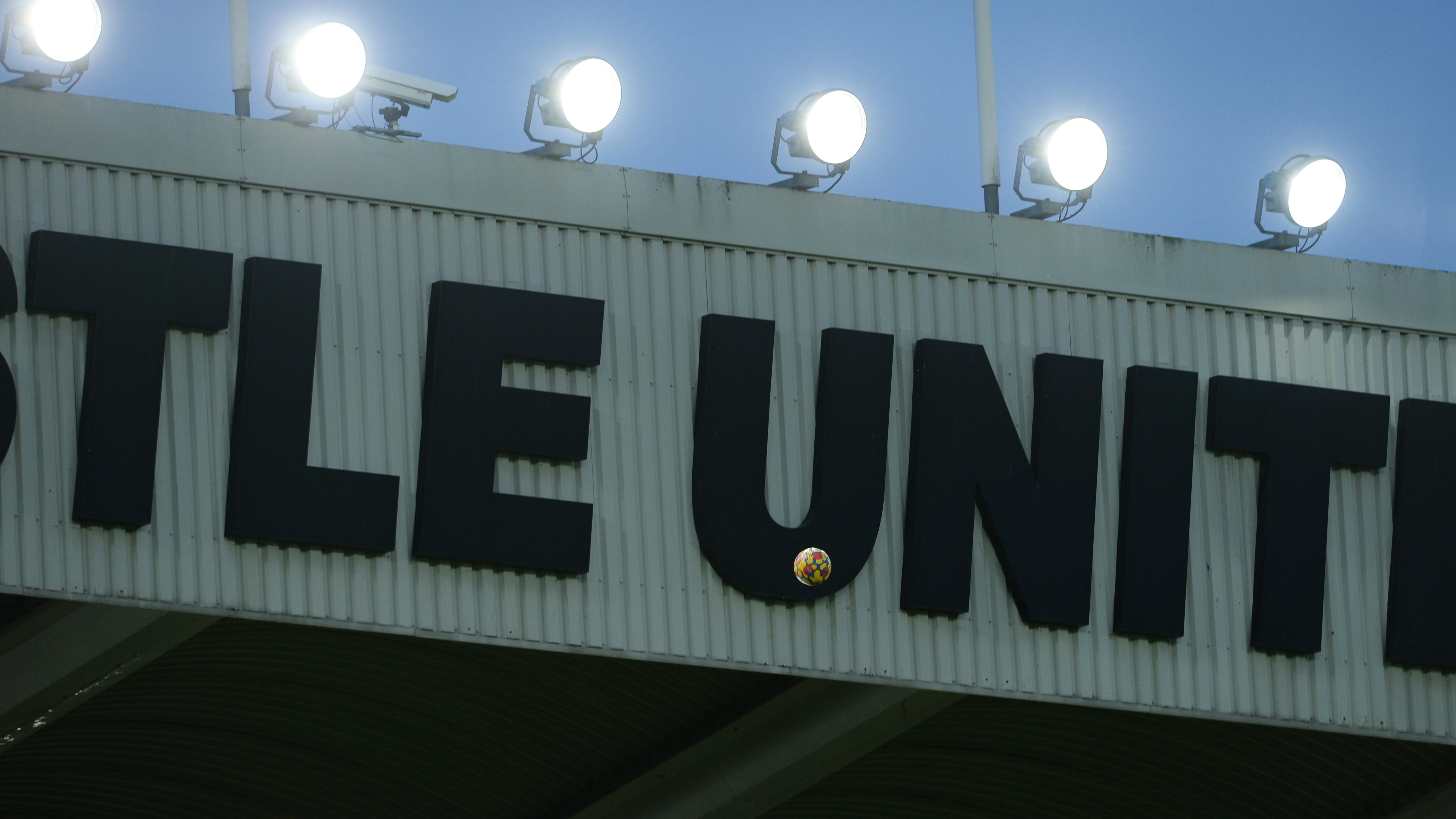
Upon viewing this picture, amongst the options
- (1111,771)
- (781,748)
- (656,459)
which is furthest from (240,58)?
(1111,771)

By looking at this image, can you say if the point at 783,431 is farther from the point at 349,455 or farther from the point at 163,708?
the point at 163,708

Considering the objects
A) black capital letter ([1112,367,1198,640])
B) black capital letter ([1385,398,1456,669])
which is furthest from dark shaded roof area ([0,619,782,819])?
black capital letter ([1385,398,1456,669])

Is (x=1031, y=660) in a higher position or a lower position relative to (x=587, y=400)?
lower

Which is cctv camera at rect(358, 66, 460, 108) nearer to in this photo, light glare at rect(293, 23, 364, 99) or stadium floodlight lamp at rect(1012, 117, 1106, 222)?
light glare at rect(293, 23, 364, 99)

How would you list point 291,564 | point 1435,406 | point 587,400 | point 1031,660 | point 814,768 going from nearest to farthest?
point 291,564
point 587,400
point 1031,660
point 1435,406
point 814,768

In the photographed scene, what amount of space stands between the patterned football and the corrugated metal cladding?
0.18 metres

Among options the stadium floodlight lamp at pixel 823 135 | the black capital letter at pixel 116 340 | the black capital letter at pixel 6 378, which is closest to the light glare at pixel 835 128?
the stadium floodlight lamp at pixel 823 135

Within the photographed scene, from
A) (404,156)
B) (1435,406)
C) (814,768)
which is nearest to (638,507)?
(404,156)

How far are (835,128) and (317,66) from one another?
Answer: 3.48 metres

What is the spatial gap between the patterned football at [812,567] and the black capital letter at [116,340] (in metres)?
3.97

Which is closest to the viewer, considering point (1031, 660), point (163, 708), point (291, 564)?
point (291, 564)

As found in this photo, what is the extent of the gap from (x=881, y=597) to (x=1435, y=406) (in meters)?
4.68

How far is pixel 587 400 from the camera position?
38.9 feet

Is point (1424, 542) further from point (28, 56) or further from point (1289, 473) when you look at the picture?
point (28, 56)
